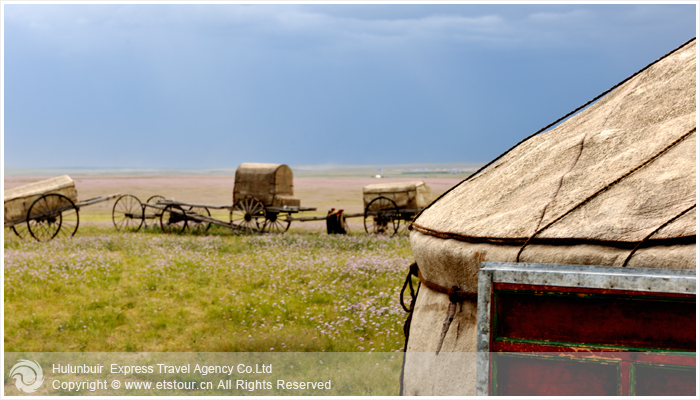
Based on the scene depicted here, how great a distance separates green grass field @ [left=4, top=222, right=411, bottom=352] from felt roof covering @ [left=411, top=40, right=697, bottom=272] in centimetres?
391

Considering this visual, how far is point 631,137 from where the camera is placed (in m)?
3.36

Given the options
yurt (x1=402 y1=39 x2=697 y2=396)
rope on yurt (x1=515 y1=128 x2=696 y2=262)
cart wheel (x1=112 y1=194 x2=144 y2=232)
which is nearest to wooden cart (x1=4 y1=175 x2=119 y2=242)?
cart wheel (x1=112 y1=194 x2=144 y2=232)

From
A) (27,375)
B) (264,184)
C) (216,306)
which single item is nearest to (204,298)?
(216,306)

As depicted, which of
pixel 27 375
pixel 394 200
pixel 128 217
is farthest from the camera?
pixel 128 217

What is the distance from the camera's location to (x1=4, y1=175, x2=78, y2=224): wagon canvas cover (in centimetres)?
1695

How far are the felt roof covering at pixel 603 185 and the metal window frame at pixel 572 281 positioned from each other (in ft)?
0.58

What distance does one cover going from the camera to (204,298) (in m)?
9.99

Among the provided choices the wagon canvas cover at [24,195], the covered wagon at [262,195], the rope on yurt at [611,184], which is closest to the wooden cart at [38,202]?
the wagon canvas cover at [24,195]

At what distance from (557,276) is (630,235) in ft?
2.07

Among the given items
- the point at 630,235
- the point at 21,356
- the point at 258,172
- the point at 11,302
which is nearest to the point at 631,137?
the point at 630,235

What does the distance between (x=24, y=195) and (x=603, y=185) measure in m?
18.9

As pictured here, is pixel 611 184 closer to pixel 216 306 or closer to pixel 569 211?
pixel 569 211

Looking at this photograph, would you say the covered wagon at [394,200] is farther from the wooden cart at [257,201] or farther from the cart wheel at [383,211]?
the wooden cart at [257,201]

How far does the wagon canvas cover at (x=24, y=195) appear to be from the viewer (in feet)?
55.6
